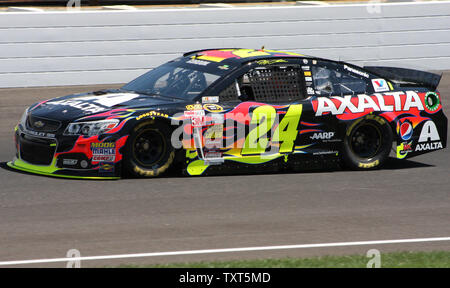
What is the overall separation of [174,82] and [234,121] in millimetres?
973

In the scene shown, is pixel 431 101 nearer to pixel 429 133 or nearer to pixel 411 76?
pixel 429 133

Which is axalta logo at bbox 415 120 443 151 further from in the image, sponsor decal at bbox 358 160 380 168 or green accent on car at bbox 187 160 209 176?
green accent on car at bbox 187 160 209 176

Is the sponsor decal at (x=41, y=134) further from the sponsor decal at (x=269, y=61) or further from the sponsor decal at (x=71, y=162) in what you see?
the sponsor decal at (x=269, y=61)

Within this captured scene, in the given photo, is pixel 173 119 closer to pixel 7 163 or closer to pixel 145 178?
pixel 145 178

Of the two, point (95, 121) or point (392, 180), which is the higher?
point (95, 121)

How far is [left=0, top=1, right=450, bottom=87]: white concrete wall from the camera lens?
15734 mm

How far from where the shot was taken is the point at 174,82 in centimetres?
963

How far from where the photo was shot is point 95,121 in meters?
8.58

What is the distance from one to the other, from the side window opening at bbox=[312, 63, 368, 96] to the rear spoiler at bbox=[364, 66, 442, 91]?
0.43m

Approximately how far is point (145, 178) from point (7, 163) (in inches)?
70.2

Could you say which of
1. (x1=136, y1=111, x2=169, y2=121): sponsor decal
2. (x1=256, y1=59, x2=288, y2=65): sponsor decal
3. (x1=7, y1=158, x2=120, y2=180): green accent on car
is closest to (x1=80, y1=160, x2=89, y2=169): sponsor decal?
(x1=7, y1=158, x2=120, y2=180): green accent on car

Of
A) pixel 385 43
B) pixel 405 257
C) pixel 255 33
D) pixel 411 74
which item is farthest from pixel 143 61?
pixel 405 257

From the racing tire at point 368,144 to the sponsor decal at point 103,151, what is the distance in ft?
9.33

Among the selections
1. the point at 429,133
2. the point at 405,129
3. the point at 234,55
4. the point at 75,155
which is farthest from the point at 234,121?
the point at 429,133
